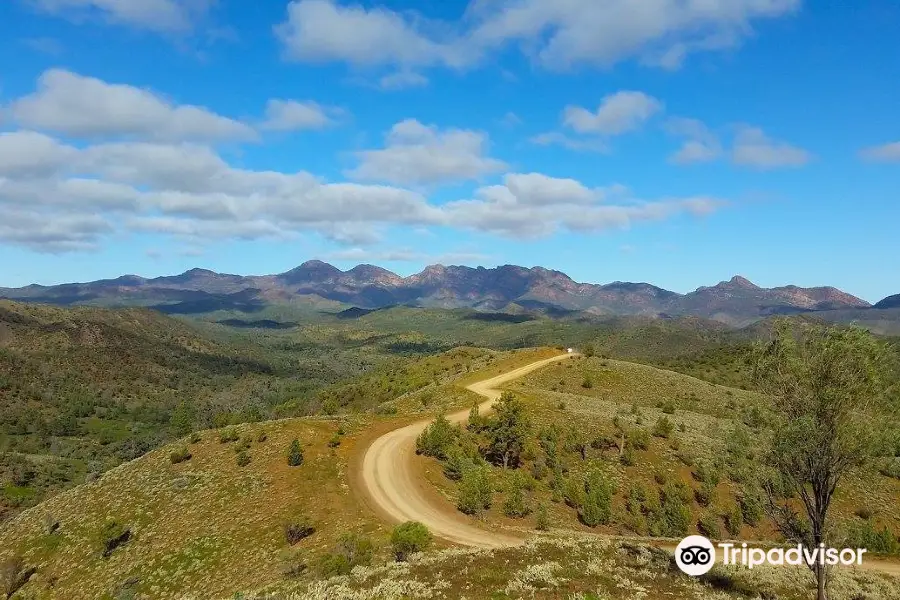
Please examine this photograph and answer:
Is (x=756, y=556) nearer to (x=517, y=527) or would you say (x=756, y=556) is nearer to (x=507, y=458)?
(x=517, y=527)

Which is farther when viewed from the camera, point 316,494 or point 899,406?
point 316,494

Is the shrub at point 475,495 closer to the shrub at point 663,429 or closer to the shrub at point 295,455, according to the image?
the shrub at point 295,455

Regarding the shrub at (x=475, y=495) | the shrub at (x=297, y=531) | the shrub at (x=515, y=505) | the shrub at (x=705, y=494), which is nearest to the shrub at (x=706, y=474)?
the shrub at (x=705, y=494)

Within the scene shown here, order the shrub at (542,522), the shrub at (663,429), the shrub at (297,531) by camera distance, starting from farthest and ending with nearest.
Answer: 1. the shrub at (663,429)
2. the shrub at (542,522)
3. the shrub at (297,531)

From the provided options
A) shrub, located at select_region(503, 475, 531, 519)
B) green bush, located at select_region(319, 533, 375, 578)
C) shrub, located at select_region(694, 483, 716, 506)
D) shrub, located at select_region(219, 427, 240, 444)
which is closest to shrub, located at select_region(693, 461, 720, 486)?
shrub, located at select_region(694, 483, 716, 506)

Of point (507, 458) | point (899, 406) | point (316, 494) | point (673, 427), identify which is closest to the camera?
point (899, 406)

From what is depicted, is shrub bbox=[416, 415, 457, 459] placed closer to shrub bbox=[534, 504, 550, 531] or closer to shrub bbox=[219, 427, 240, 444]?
shrub bbox=[534, 504, 550, 531]

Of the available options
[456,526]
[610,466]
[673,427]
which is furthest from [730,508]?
[456,526]
